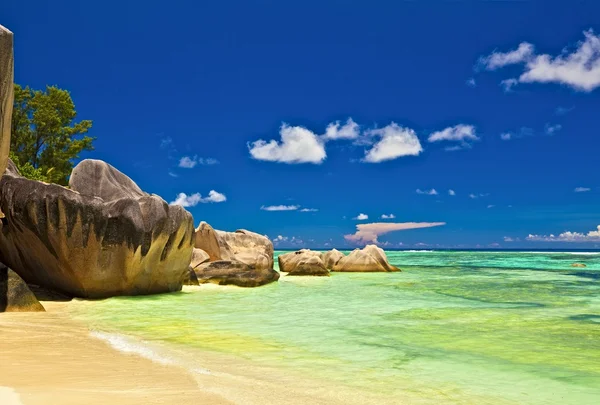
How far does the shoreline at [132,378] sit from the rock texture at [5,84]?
2.46 metres

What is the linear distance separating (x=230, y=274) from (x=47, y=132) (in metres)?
17.7

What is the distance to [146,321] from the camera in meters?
8.66

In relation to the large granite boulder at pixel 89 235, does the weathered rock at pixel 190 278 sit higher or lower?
lower

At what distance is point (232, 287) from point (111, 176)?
5.27 m

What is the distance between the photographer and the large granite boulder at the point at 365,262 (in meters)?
27.7

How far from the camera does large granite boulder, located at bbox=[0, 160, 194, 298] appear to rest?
10875 mm

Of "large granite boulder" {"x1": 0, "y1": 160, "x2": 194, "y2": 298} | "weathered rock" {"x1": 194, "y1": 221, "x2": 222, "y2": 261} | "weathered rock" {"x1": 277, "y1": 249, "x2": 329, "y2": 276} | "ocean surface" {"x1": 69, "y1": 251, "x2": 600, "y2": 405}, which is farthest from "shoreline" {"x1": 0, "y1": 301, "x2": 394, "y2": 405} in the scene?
"weathered rock" {"x1": 277, "y1": 249, "x2": 329, "y2": 276}


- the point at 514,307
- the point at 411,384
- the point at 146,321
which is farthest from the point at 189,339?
the point at 514,307

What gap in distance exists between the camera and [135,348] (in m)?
6.13

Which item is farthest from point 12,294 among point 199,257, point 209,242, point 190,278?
point 209,242

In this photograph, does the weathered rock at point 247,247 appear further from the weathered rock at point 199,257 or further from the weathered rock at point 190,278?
the weathered rock at point 190,278

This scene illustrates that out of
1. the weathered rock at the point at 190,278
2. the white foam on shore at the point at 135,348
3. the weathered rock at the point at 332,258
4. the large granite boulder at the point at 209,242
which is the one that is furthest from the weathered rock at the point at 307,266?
the white foam on shore at the point at 135,348

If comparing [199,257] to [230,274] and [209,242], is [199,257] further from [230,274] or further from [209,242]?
[230,274]

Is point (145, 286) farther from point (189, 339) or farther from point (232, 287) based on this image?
point (189, 339)
